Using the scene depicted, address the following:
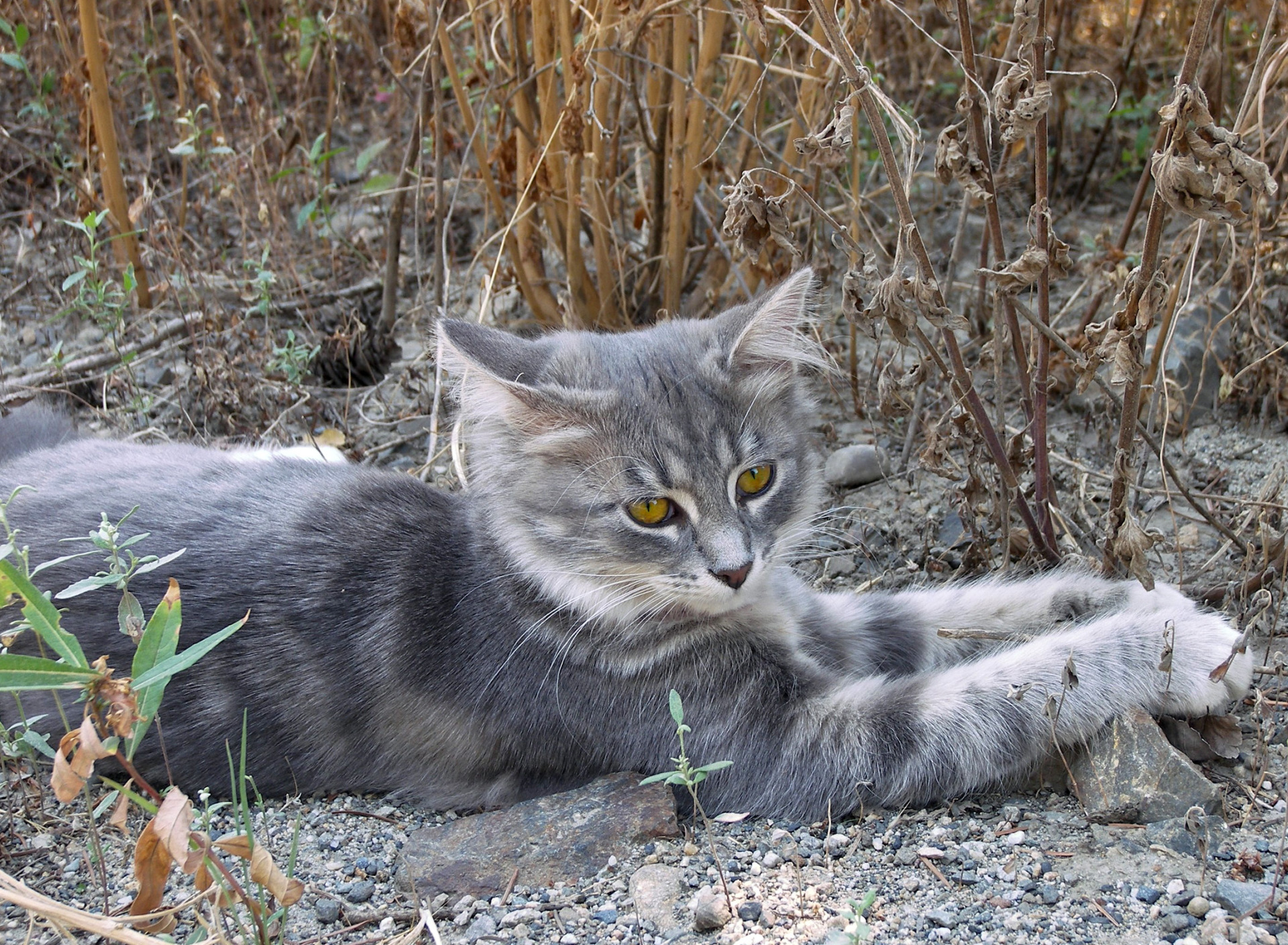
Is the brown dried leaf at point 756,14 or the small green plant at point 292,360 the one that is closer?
the brown dried leaf at point 756,14

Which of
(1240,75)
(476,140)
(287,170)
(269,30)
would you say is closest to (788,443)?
(476,140)

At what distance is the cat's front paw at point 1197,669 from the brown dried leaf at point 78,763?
7.62 feet

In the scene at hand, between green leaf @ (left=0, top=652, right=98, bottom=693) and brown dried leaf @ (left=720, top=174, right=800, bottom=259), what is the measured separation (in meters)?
1.79

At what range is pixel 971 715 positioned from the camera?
9.43 feet

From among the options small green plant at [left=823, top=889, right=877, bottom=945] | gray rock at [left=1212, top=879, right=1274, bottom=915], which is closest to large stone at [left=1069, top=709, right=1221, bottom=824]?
gray rock at [left=1212, top=879, right=1274, bottom=915]

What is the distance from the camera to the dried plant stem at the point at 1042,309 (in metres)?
2.77

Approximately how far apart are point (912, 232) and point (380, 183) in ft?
12.3

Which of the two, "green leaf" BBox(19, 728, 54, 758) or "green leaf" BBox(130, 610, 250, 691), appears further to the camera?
"green leaf" BBox(19, 728, 54, 758)

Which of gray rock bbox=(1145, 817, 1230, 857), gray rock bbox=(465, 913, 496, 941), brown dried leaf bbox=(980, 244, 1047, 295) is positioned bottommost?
gray rock bbox=(465, 913, 496, 941)

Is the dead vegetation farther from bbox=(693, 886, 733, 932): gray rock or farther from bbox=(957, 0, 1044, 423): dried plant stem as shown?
bbox=(693, 886, 733, 932): gray rock

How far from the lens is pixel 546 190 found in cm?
457

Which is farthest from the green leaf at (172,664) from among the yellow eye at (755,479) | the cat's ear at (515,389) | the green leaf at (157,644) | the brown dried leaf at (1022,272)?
the brown dried leaf at (1022,272)

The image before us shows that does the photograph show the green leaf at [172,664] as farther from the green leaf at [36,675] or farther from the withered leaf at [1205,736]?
the withered leaf at [1205,736]

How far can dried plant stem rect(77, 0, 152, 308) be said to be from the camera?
15.8ft
